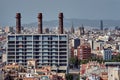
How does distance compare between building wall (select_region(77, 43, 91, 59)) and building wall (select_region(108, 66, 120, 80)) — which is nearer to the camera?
building wall (select_region(108, 66, 120, 80))

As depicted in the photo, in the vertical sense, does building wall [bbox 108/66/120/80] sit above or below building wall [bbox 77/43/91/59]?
below

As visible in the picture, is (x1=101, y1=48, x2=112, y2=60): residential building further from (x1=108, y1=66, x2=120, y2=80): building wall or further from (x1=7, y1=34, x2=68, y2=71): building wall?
(x1=108, y1=66, x2=120, y2=80): building wall

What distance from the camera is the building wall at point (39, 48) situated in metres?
37.1

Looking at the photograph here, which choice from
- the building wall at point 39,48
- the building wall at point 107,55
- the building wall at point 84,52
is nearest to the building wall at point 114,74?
the building wall at point 39,48

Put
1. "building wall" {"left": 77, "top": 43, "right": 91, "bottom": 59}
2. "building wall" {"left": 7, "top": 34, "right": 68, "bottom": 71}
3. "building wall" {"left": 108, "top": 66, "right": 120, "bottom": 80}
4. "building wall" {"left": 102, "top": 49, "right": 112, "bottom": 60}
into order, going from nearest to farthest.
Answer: "building wall" {"left": 108, "top": 66, "right": 120, "bottom": 80}
"building wall" {"left": 7, "top": 34, "right": 68, "bottom": 71}
"building wall" {"left": 102, "top": 49, "right": 112, "bottom": 60}
"building wall" {"left": 77, "top": 43, "right": 91, "bottom": 59}

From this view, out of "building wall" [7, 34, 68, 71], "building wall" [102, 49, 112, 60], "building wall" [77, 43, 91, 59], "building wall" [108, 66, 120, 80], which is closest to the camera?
"building wall" [108, 66, 120, 80]

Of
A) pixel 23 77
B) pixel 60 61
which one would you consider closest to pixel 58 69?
pixel 60 61

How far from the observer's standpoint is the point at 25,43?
37562 millimetres

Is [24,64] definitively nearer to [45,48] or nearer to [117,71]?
[45,48]

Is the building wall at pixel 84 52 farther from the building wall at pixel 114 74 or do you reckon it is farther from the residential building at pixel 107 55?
the building wall at pixel 114 74

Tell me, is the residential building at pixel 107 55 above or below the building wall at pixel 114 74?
above

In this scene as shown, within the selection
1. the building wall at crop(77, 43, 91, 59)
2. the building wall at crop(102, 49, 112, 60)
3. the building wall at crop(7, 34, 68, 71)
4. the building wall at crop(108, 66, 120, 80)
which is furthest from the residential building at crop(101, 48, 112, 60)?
the building wall at crop(108, 66, 120, 80)

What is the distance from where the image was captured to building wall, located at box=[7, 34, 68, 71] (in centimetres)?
3706

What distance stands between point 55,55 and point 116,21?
12248 cm
